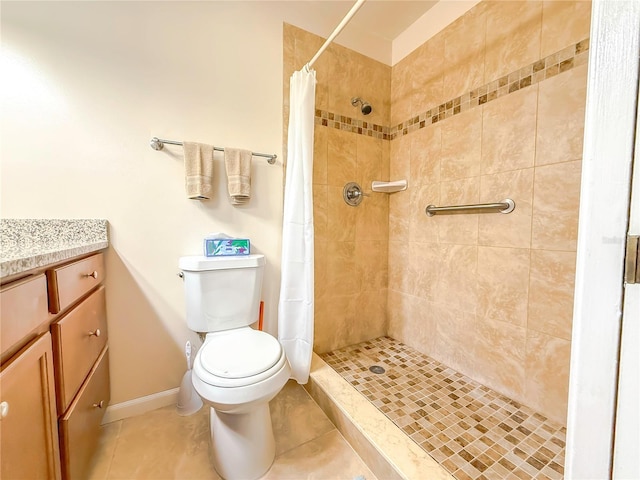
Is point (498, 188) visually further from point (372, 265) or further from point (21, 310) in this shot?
point (21, 310)

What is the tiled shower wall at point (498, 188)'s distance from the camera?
1112 mm

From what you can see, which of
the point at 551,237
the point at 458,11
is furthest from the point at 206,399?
the point at 458,11

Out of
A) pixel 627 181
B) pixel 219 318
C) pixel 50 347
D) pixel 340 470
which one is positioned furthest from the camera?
pixel 219 318

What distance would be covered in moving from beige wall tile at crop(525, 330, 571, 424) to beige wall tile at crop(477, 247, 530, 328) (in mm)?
113

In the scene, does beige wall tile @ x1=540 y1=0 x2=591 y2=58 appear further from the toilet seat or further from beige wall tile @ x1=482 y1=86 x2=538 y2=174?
the toilet seat

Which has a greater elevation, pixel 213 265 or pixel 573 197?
pixel 573 197

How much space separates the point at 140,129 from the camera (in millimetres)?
1234

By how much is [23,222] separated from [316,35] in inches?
70.9

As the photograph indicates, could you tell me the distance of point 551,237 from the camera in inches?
45.1

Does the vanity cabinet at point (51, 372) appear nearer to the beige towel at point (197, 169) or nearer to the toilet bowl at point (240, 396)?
the toilet bowl at point (240, 396)

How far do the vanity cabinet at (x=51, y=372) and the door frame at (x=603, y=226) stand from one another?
3.33ft

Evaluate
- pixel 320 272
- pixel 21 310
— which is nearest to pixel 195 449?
pixel 21 310

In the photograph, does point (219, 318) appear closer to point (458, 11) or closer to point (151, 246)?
point (151, 246)

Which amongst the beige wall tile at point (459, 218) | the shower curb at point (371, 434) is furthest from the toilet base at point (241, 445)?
the beige wall tile at point (459, 218)
